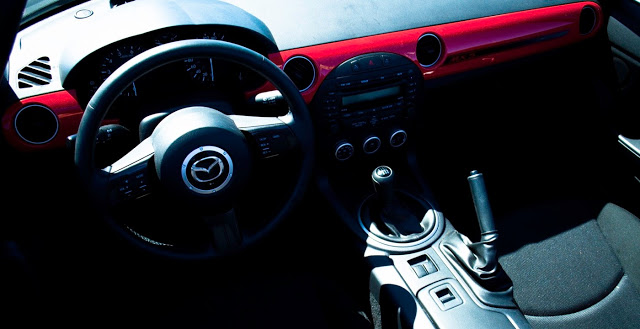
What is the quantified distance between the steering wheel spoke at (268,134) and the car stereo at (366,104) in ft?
1.30

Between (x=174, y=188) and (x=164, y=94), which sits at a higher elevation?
(x=164, y=94)

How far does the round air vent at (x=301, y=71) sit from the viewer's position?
5.34ft

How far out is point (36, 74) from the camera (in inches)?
55.4

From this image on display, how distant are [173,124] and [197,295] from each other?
804mm

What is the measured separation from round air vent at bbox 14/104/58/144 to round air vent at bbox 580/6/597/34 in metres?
2.16

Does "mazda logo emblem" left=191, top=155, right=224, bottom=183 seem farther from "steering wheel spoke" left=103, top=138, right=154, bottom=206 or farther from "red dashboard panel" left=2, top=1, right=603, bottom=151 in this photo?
"red dashboard panel" left=2, top=1, right=603, bottom=151

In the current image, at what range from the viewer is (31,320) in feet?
4.93

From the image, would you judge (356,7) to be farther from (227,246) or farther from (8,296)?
(8,296)

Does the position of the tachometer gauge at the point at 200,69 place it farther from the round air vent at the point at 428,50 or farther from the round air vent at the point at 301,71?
the round air vent at the point at 428,50

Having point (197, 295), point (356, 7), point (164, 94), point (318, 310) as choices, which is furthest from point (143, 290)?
point (356, 7)

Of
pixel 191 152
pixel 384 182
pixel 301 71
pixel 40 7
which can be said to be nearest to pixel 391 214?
pixel 384 182

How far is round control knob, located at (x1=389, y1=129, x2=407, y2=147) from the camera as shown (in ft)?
6.10

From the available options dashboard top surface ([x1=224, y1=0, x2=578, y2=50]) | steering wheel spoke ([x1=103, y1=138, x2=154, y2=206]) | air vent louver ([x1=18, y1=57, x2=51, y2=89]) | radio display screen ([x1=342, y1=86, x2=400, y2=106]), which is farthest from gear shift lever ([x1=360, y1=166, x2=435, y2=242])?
air vent louver ([x1=18, y1=57, x2=51, y2=89])

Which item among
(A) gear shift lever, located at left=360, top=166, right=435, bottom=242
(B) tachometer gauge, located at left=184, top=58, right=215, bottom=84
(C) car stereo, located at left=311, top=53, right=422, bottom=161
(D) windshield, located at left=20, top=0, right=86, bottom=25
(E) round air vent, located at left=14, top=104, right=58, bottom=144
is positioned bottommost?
(A) gear shift lever, located at left=360, top=166, right=435, bottom=242
